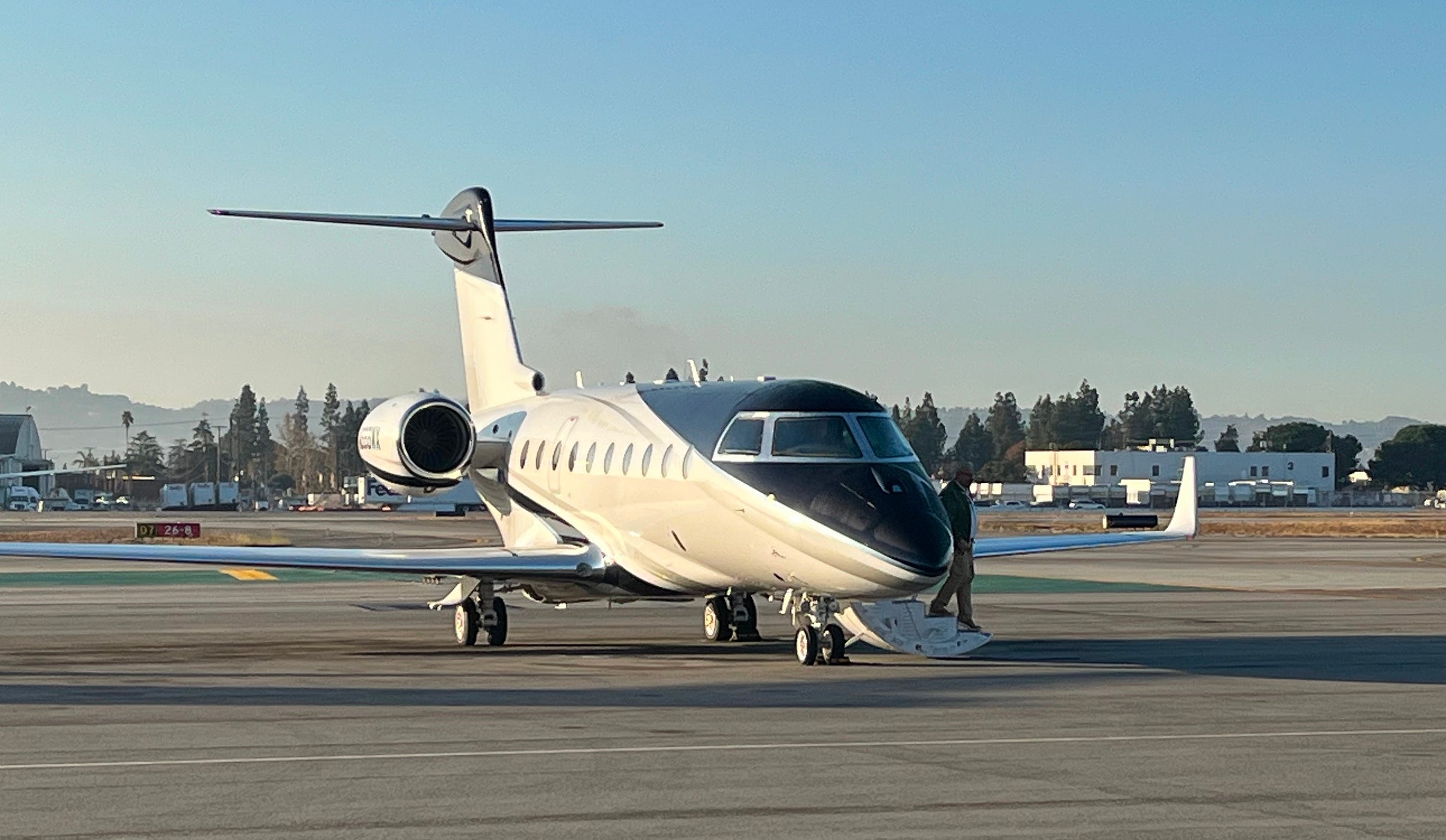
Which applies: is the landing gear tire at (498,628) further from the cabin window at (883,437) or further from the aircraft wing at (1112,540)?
the aircraft wing at (1112,540)

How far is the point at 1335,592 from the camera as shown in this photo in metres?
33.4

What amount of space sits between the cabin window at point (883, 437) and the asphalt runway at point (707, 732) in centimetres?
218

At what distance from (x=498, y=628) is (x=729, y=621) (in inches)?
111

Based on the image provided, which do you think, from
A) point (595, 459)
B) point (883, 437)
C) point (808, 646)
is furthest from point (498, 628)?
point (883, 437)

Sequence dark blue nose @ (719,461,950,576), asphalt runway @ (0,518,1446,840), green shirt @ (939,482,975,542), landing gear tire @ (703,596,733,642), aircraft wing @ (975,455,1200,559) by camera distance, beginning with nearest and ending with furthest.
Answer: asphalt runway @ (0,518,1446,840), dark blue nose @ (719,461,950,576), green shirt @ (939,482,975,542), landing gear tire @ (703,596,733,642), aircraft wing @ (975,455,1200,559)

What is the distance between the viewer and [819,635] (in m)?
18.9

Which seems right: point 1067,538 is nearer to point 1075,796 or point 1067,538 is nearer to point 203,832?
point 1075,796

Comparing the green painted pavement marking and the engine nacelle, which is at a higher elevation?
the engine nacelle

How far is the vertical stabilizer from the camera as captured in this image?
1089 inches

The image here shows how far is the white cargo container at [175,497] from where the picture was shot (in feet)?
540

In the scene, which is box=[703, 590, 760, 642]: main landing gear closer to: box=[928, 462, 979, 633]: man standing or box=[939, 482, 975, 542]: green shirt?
box=[928, 462, 979, 633]: man standing

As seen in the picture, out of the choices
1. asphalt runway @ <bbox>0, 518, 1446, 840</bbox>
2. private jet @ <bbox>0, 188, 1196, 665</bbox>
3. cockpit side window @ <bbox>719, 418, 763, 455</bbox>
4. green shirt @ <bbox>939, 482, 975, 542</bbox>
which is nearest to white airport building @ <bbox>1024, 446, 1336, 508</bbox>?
private jet @ <bbox>0, 188, 1196, 665</bbox>

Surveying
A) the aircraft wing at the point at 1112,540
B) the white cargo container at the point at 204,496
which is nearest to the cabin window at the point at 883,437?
the aircraft wing at the point at 1112,540

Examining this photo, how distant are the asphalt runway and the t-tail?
12.7ft
